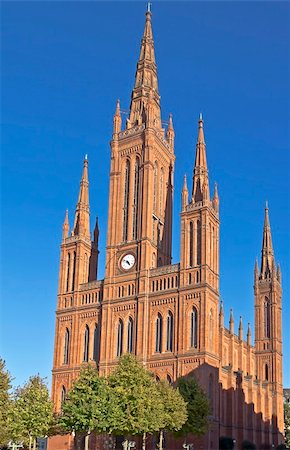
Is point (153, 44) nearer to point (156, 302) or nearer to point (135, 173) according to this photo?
point (135, 173)

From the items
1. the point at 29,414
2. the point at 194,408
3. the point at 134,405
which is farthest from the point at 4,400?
the point at 194,408

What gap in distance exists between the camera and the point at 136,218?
9069 centimetres

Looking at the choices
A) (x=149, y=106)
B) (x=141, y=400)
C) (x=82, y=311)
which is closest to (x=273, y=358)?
(x=82, y=311)

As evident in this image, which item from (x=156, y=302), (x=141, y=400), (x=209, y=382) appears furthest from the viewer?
(x=156, y=302)

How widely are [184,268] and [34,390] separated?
25.6 meters

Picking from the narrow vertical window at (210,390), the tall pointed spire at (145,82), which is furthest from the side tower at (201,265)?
the tall pointed spire at (145,82)

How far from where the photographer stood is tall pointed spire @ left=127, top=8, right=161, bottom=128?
100 meters

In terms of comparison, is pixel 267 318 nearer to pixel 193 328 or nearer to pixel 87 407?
pixel 193 328

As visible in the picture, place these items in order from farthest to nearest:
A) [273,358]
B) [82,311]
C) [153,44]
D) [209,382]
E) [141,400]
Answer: [273,358] < [153,44] < [82,311] < [209,382] < [141,400]

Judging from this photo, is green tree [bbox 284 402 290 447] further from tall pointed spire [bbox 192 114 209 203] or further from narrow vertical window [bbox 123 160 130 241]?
tall pointed spire [bbox 192 114 209 203]

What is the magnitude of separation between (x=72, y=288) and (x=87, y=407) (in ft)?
117

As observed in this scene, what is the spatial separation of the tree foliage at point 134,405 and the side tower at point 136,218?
16842 millimetres

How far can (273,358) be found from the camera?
409ft

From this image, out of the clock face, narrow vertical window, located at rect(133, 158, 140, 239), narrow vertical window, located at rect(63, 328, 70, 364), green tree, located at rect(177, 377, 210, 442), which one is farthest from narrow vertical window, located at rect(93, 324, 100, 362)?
green tree, located at rect(177, 377, 210, 442)
